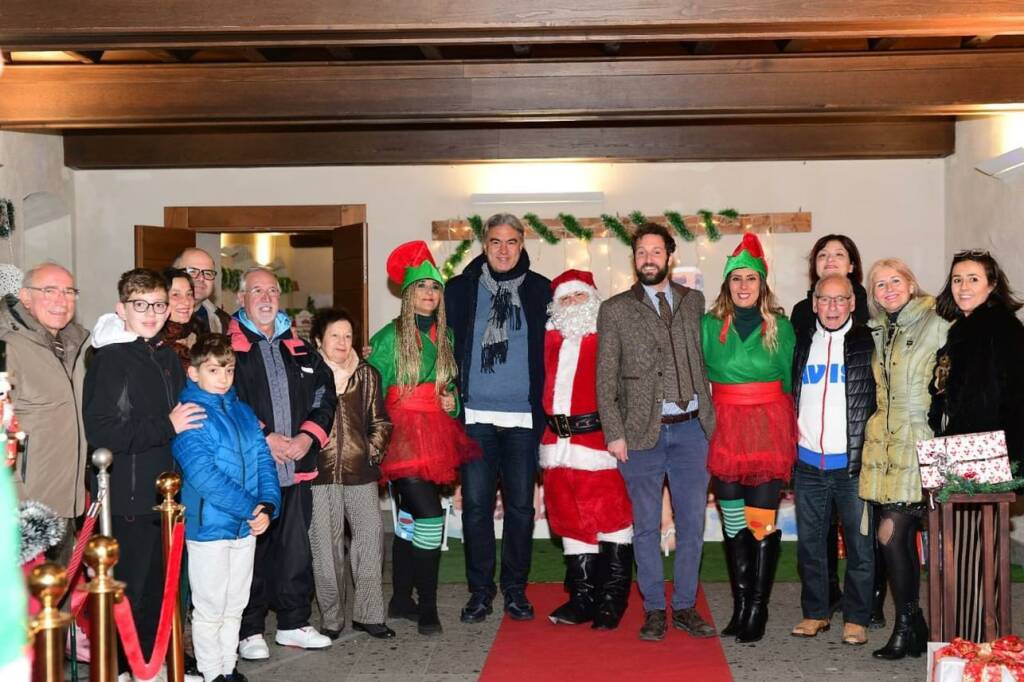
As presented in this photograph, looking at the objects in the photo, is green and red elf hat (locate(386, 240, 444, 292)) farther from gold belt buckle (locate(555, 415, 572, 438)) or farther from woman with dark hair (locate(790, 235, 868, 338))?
woman with dark hair (locate(790, 235, 868, 338))

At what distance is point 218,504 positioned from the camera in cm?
392

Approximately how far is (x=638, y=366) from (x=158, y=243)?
455cm

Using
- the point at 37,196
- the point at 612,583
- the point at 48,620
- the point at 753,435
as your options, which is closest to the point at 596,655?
the point at 612,583

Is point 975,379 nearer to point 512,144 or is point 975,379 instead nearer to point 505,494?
point 505,494

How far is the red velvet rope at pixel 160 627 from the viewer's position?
117 inches

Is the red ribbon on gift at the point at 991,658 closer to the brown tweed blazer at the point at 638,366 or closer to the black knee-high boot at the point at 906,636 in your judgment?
the black knee-high boot at the point at 906,636

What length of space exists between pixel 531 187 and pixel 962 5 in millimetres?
4063

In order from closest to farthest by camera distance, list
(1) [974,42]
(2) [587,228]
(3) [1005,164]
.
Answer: (1) [974,42]
(3) [1005,164]
(2) [587,228]

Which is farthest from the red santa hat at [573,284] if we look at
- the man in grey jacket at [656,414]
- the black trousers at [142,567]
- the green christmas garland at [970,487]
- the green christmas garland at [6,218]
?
the green christmas garland at [6,218]

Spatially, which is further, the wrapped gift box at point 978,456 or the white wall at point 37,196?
the white wall at point 37,196

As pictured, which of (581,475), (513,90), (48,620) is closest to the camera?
(48,620)

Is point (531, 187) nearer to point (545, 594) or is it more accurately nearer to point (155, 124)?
point (155, 124)

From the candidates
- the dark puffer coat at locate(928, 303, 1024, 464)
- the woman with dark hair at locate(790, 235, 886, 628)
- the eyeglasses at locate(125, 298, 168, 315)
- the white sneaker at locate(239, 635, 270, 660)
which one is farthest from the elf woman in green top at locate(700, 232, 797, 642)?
the eyeglasses at locate(125, 298, 168, 315)

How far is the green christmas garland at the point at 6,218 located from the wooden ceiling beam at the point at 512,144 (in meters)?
1.16
